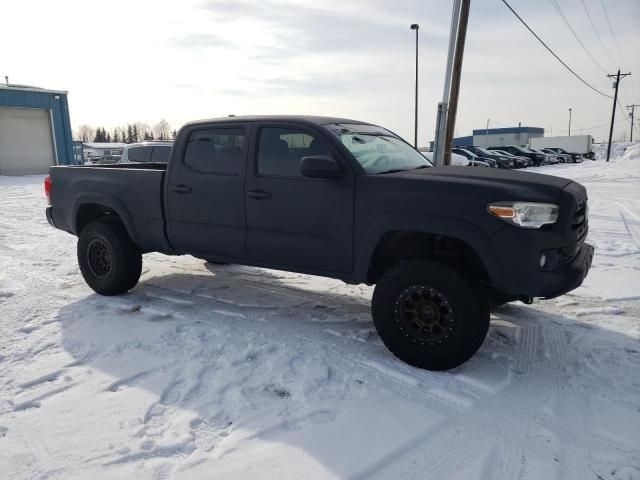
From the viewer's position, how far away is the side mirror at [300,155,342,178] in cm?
368

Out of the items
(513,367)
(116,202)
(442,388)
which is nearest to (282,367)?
(442,388)

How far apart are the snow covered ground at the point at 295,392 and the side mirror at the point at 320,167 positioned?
4.62 feet

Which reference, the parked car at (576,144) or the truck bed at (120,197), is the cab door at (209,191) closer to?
the truck bed at (120,197)

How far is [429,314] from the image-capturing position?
139 inches

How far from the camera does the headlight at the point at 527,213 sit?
3.19m

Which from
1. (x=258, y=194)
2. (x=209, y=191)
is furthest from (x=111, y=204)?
(x=258, y=194)

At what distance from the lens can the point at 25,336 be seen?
416cm

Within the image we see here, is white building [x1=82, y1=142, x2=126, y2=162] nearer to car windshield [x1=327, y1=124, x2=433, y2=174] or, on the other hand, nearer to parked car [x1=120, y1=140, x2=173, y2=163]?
parked car [x1=120, y1=140, x2=173, y2=163]

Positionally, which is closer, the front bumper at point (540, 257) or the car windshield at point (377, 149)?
the front bumper at point (540, 257)

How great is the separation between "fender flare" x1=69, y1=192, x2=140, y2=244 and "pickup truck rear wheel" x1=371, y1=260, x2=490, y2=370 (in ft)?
9.34

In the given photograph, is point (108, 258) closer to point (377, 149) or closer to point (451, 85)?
point (377, 149)

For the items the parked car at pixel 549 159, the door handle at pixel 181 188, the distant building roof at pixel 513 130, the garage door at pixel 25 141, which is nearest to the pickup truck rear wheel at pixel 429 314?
the door handle at pixel 181 188

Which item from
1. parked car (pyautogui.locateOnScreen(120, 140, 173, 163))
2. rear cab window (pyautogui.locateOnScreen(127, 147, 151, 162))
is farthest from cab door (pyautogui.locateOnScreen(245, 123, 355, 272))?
rear cab window (pyautogui.locateOnScreen(127, 147, 151, 162))

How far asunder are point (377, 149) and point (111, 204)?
9.52 feet
